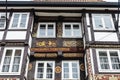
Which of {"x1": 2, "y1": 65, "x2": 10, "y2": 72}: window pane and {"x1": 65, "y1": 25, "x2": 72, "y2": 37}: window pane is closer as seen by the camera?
{"x1": 2, "y1": 65, "x2": 10, "y2": 72}: window pane

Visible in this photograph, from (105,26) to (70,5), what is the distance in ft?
9.33

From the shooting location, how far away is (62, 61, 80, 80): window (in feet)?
44.8

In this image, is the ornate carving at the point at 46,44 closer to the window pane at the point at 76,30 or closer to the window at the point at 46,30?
the window at the point at 46,30

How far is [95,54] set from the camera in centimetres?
1331

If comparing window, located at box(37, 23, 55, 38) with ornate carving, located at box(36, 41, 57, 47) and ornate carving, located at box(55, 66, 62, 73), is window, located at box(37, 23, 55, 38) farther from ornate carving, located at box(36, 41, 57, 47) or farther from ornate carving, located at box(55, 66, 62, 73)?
ornate carving, located at box(55, 66, 62, 73)

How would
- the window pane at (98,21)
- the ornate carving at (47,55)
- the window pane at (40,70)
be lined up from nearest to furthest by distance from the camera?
1. the window pane at (40,70)
2. the ornate carving at (47,55)
3. the window pane at (98,21)

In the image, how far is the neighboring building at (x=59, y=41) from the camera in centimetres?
1309

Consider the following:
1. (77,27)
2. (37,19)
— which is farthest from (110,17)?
(37,19)

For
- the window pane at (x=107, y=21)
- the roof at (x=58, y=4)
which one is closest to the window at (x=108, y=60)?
the window pane at (x=107, y=21)

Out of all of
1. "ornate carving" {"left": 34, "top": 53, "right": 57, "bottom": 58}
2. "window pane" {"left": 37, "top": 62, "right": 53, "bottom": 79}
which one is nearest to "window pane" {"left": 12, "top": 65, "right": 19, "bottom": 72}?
"window pane" {"left": 37, "top": 62, "right": 53, "bottom": 79}

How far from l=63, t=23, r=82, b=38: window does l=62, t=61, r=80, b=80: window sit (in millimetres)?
2047

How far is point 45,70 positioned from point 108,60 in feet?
12.3

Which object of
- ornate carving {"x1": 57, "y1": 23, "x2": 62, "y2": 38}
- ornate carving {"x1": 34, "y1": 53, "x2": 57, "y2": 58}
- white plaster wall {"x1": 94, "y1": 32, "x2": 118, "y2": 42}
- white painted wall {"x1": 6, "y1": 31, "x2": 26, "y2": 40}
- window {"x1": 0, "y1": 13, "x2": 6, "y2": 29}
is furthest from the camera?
ornate carving {"x1": 57, "y1": 23, "x2": 62, "y2": 38}

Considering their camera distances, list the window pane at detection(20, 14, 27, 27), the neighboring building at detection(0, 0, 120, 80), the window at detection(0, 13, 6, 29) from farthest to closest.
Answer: the window at detection(0, 13, 6, 29) → the window pane at detection(20, 14, 27, 27) → the neighboring building at detection(0, 0, 120, 80)
